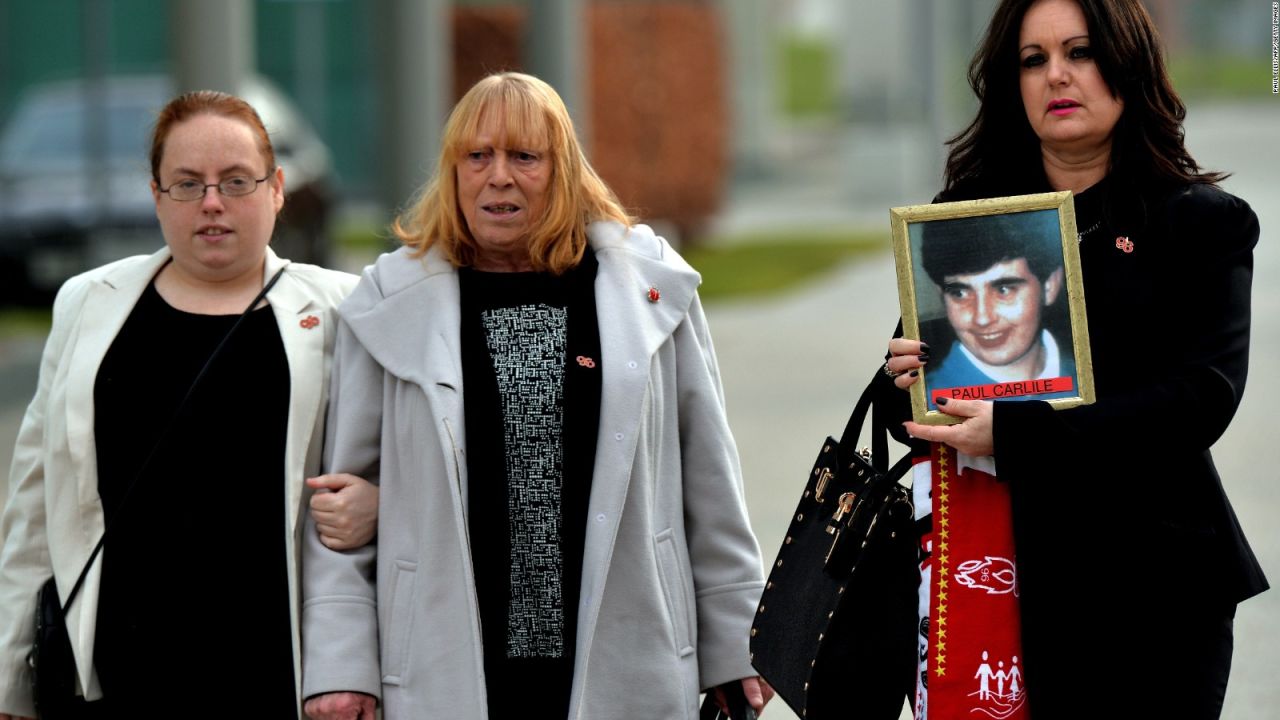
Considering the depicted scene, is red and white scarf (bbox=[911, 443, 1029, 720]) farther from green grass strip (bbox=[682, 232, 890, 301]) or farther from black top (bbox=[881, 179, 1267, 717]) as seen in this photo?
green grass strip (bbox=[682, 232, 890, 301])

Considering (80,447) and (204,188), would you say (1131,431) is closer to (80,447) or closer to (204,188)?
(204,188)

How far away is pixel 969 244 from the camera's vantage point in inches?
120

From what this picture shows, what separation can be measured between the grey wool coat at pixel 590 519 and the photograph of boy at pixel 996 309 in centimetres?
63

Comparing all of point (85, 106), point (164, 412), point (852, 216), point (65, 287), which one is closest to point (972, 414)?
point (164, 412)

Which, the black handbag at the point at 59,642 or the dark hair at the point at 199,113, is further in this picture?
the dark hair at the point at 199,113

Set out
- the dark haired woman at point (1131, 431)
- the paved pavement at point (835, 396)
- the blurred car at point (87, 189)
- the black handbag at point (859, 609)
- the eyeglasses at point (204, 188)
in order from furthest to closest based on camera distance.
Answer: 1. the blurred car at point (87, 189)
2. the paved pavement at point (835, 396)
3. the eyeglasses at point (204, 188)
4. the black handbag at point (859, 609)
5. the dark haired woman at point (1131, 431)

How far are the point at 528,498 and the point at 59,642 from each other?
0.97 meters

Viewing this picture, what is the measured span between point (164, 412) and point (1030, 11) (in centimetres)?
178

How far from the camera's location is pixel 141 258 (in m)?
3.64

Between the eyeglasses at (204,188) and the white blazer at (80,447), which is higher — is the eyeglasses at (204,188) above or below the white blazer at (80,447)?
above

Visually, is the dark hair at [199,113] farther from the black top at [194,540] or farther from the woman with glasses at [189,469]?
the black top at [194,540]

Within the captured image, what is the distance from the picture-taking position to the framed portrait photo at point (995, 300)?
298cm

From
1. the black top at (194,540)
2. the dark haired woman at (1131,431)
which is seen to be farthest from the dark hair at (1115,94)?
the black top at (194,540)

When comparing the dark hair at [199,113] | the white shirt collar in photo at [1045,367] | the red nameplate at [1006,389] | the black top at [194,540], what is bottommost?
the black top at [194,540]
